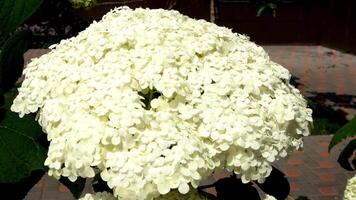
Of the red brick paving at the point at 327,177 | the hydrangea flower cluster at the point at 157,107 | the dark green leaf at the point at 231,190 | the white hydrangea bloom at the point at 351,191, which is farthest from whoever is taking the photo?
the red brick paving at the point at 327,177

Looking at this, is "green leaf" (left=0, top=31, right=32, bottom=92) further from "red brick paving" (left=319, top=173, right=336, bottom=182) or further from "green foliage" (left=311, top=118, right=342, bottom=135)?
"green foliage" (left=311, top=118, right=342, bottom=135)

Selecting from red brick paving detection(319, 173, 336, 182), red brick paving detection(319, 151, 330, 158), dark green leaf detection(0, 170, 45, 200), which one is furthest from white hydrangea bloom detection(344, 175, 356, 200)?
red brick paving detection(319, 151, 330, 158)

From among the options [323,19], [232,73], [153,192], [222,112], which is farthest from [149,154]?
[323,19]

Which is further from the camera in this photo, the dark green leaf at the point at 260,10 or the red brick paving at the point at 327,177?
the red brick paving at the point at 327,177

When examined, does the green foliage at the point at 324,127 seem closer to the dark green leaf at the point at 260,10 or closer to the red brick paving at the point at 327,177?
the red brick paving at the point at 327,177

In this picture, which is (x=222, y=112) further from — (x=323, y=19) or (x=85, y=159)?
(x=323, y=19)

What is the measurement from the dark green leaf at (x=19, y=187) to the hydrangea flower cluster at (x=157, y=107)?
0.25m

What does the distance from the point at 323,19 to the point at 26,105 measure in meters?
12.5

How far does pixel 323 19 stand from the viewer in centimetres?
1298

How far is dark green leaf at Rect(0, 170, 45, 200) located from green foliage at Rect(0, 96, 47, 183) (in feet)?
0.41

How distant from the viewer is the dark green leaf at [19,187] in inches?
55.9

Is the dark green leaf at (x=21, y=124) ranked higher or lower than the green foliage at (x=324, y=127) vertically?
higher

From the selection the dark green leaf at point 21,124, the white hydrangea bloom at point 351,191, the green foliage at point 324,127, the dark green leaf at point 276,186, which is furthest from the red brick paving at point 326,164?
the dark green leaf at point 21,124

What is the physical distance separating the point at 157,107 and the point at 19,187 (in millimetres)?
544
